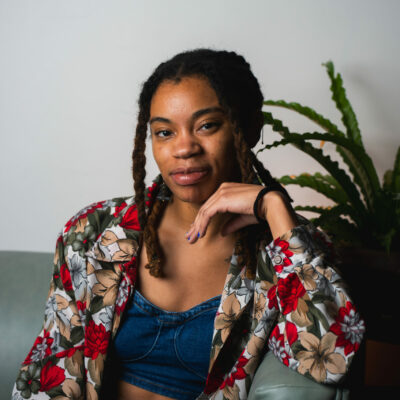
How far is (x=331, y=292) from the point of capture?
41.0 inches

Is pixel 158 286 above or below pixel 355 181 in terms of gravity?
below

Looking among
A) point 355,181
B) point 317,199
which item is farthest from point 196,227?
point 317,199

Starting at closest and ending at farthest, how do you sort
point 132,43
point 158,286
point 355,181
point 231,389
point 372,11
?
1. point 231,389
2. point 158,286
3. point 355,181
4. point 372,11
5. point 132,43

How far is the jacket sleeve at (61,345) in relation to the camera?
1221 millimetres

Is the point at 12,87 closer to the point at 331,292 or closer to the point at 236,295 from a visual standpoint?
the point at 236,295

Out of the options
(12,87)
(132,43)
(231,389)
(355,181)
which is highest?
(132,43)

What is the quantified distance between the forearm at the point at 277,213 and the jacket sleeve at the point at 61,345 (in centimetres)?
50

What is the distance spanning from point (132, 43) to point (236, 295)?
141cm

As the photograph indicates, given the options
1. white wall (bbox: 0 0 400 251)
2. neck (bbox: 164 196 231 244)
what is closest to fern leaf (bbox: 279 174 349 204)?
white wall (bbox: 0 0 400 251)

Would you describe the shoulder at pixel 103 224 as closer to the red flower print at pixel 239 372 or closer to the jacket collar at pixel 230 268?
the jacket collar at pixel 230 268

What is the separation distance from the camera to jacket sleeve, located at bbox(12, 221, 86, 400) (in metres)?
1.22

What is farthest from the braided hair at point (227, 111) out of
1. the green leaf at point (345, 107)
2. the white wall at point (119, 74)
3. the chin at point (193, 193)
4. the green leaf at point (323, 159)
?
the white wall at point (119, 74)

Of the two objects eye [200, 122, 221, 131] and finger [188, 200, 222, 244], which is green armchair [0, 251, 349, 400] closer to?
finger [188, 200, 222, 244]

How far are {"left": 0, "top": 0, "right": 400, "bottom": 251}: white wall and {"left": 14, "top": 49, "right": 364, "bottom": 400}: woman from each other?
0.87 metres
